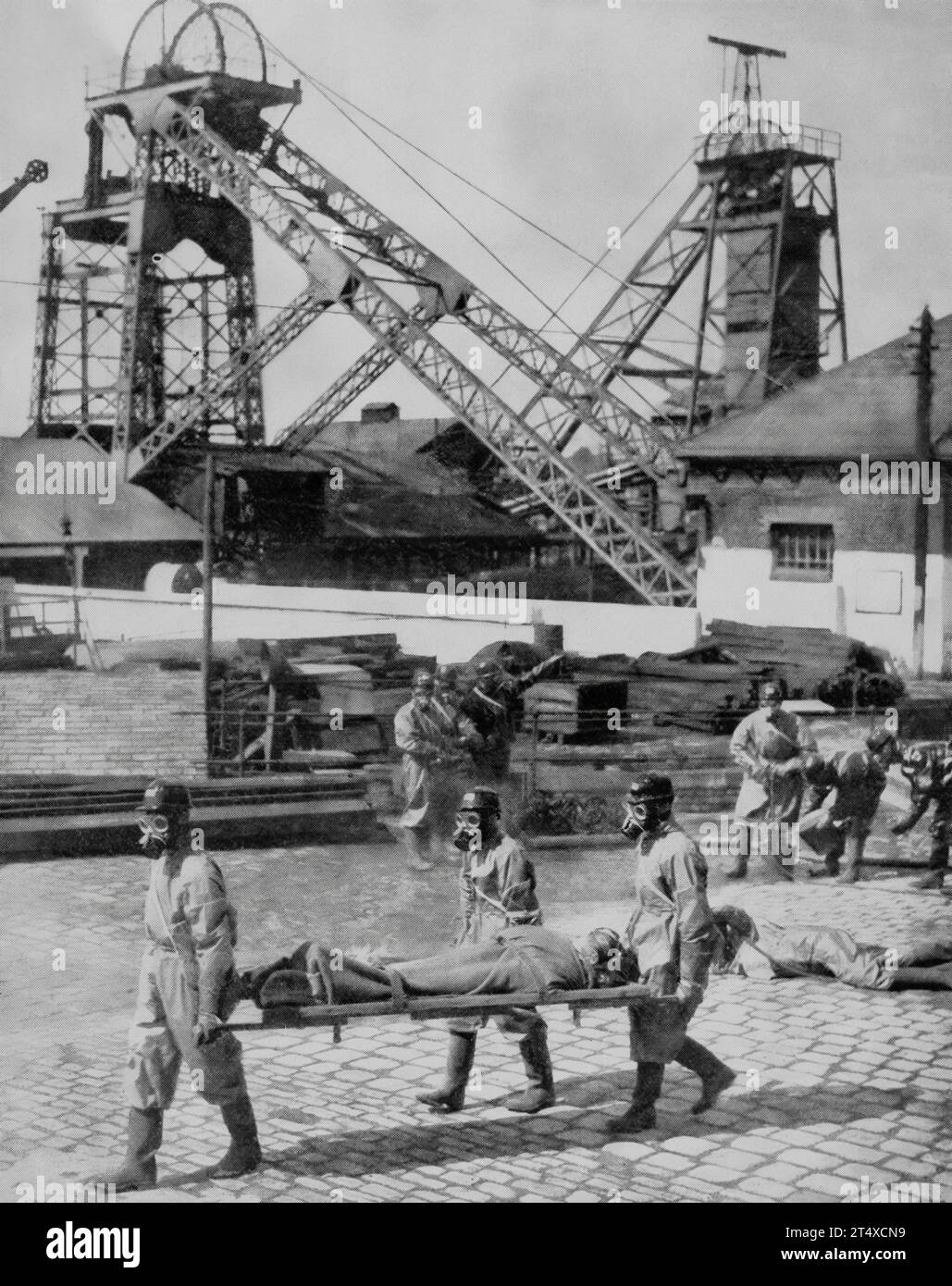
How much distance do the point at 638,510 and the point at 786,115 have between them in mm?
25148

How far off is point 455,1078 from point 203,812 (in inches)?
233

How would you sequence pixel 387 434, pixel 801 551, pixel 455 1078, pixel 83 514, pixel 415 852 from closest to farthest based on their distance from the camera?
pixel 455 1078 → pixel 415 852 → pixel 801 551 → pixel 83 514 → pixel 387 434

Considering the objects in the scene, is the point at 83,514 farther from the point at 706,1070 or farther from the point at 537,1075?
the point at 706,1070

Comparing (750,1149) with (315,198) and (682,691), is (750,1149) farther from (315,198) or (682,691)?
(315,198)

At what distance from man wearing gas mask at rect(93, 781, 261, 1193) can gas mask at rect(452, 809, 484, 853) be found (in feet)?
4.14

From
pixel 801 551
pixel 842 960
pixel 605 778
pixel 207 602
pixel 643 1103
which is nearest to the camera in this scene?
pixel 643 1103

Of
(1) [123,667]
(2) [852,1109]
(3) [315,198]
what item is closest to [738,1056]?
(2) [852,1109]

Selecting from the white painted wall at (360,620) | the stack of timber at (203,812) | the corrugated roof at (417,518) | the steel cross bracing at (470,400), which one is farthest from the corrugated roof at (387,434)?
the stack of timber at (203,812)

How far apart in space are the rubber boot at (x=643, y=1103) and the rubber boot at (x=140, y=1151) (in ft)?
6.83

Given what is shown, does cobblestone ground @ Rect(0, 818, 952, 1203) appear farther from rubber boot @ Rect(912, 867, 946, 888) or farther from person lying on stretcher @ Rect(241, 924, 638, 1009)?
rubber boot @ Rect(912, 867, 946, 888)

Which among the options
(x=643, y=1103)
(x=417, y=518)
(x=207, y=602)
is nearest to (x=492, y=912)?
(x=643, y=1103)

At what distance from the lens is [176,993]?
5.92 m

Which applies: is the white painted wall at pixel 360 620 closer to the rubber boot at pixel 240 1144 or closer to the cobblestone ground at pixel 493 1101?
the cobblestone ground at pixel 493 1101

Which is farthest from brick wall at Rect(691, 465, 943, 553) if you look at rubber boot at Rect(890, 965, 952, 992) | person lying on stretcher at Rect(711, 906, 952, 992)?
rubber boot at Rect(890, 965, 952, 992)
